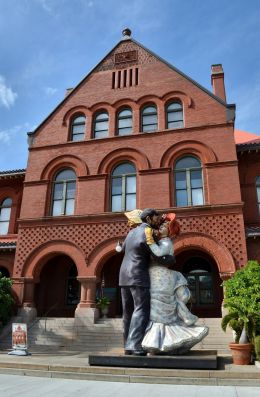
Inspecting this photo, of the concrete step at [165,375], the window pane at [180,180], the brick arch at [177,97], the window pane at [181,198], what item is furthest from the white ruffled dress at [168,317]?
the brick arch at [177,97]

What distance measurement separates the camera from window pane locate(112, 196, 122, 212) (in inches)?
688

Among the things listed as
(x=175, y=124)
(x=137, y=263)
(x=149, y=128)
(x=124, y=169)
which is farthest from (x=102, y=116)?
(x=137, y=263)

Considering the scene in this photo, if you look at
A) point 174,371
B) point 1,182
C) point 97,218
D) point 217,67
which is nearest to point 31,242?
point 97,218

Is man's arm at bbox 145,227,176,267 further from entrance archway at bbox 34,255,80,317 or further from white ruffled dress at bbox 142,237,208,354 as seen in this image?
entrance archway at bbox 34,255,80,317

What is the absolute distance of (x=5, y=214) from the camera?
20.9 metres

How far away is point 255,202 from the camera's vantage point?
17.4m

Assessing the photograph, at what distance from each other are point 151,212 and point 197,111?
11.9 meters

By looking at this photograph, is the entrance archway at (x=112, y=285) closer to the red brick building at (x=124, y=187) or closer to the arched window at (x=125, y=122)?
the red brick building at (x=124, y=187)

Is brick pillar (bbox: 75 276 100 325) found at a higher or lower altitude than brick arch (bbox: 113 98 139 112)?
lower

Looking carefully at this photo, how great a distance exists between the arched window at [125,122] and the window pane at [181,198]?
4735 millimetres

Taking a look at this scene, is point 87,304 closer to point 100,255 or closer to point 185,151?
point 100,255

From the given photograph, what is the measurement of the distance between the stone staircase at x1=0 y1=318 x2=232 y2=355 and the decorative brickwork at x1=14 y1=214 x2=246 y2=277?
2.88m

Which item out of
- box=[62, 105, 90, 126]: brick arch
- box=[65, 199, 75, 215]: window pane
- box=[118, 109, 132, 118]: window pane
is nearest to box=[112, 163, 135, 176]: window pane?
box=[65, 199, 75, 215]: window pane

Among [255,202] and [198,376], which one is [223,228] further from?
[198,376]
